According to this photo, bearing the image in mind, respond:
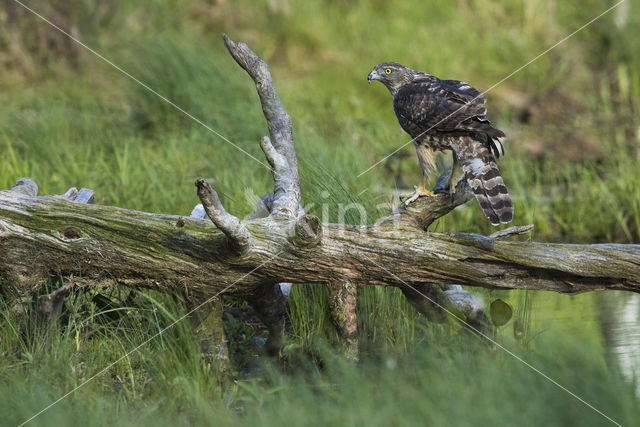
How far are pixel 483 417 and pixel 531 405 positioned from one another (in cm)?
21

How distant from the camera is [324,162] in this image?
4.81m

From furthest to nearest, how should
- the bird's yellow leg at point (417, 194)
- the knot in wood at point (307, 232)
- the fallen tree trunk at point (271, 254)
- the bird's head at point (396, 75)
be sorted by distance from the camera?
the bird's head at point (396, 75) < the bird's yellow leg at point (417, 194) < the fallen tree trunk at point (271, 254) < the knot in wood at point (307, 232)

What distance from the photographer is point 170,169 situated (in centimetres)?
589

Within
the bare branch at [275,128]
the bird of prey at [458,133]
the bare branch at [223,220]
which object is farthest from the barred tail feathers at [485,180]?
the bare branch at [223,220]

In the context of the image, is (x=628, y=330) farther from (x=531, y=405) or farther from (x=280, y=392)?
(x=280, y=392)

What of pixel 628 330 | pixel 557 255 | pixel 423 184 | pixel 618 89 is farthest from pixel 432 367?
pixel 618 89

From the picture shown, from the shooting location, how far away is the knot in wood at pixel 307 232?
3128mm

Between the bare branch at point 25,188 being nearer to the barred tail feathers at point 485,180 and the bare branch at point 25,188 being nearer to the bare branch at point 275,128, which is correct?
the bare branch at point 275,128

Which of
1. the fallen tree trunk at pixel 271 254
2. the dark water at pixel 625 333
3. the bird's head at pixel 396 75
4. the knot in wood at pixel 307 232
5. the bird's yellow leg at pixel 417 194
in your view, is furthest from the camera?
the bird's head at pixel 396 75

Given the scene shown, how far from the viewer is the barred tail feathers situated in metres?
3.43

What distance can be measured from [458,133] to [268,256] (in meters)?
1.19

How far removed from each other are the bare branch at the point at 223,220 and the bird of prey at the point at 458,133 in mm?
842

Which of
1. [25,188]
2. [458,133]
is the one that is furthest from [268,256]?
[25,188]

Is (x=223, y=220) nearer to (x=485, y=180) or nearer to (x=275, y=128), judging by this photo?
(x=275, y=128)
